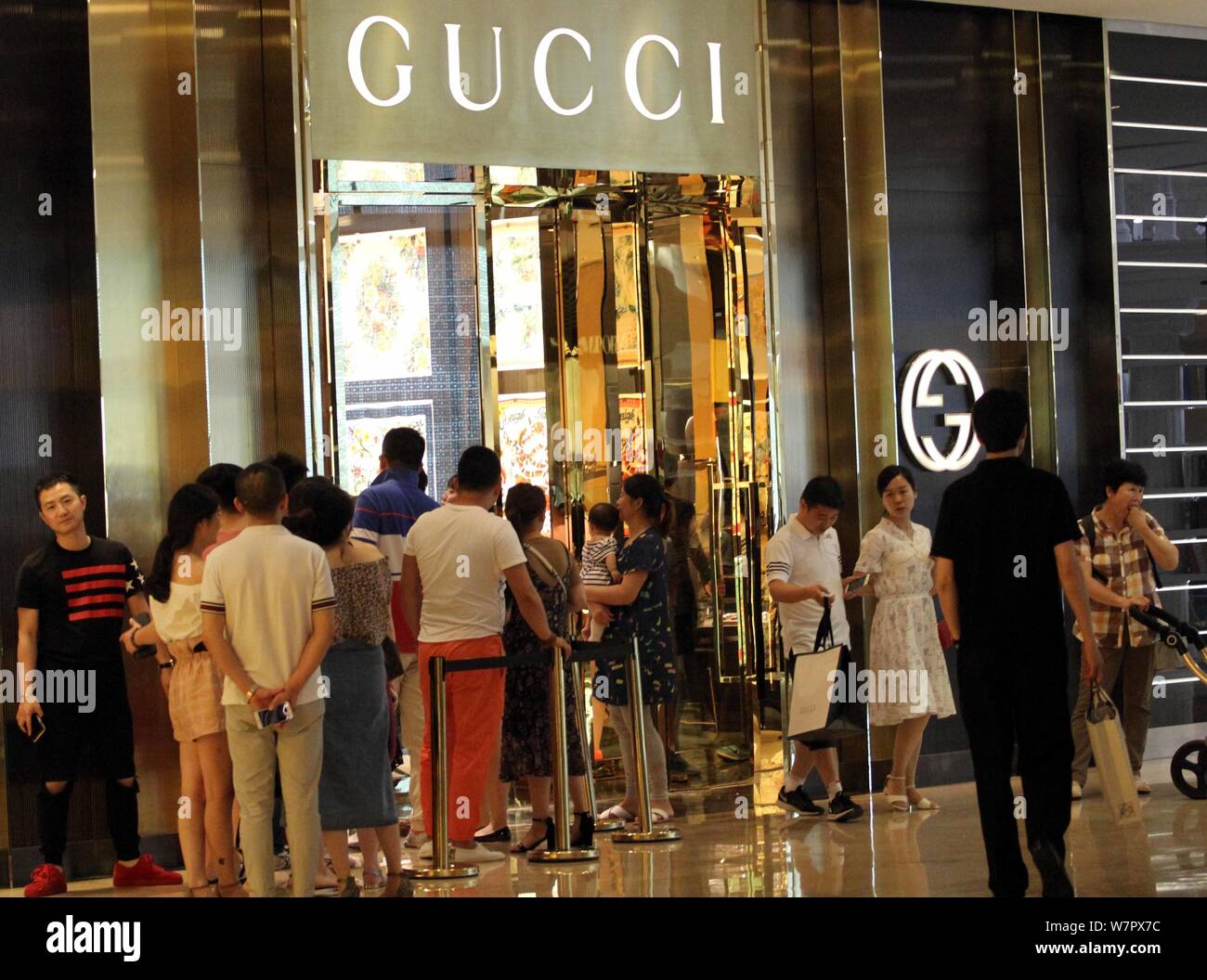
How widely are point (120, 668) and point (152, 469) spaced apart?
1002mm

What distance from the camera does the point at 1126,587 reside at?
26.6 feet

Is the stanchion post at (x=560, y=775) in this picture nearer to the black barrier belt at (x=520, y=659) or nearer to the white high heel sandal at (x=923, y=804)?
the black barrier belt at (x=520, y=659)

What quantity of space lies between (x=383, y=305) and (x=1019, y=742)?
4.18 meters

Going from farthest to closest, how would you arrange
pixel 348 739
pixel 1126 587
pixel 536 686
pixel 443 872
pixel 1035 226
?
pixel 1035 226 → pixel 1126 587 → pixel 536 686 → pixel 443 872 → pixel 348 739

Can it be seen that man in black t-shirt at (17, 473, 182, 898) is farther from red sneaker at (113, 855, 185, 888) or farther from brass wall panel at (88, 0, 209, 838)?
brass wall panel at (88, 0, 209, 838)

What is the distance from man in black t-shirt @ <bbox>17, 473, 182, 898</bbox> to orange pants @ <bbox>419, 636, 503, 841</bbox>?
144cm

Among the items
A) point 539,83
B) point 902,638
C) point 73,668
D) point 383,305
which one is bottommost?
point 902,638

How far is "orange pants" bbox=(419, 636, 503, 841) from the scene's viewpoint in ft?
21.3

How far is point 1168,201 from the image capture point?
993cm

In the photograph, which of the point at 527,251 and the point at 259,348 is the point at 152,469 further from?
the point at 527,251

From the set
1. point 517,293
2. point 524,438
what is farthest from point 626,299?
point 524,438

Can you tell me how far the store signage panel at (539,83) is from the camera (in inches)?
316

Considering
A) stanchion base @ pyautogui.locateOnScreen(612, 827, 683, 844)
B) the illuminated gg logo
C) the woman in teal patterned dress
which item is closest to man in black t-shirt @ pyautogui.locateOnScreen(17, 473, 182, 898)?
stanchion base @ pyautogui.locateOnScreen(612, 827, 683, 844)

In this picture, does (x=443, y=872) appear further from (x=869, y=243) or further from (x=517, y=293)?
(x=869, y=243)
